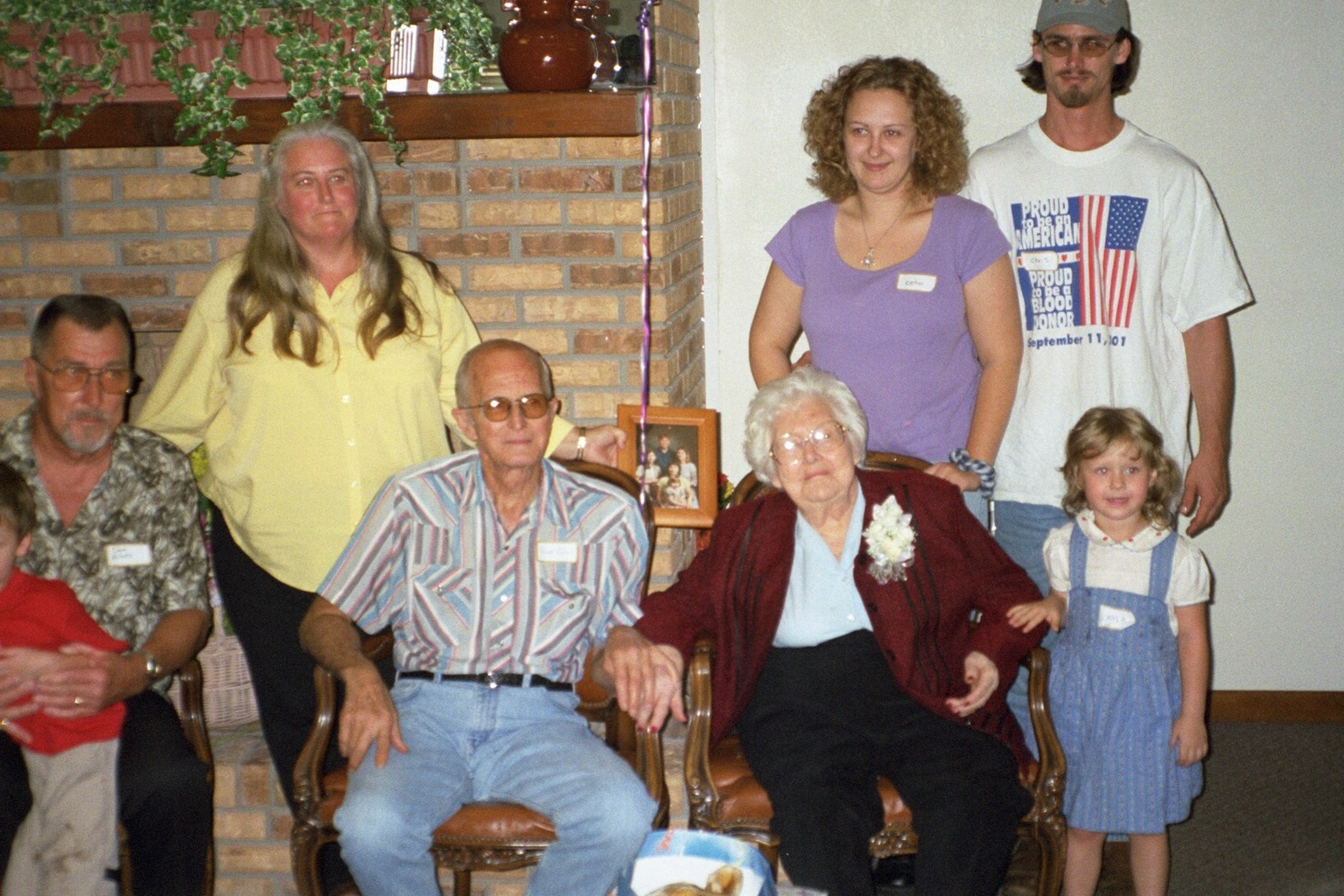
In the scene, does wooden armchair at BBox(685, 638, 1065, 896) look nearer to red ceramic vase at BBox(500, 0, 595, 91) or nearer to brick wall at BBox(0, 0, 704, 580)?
brick wall at BBox(0, 0, 704, 580)

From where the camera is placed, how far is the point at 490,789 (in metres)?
2.53

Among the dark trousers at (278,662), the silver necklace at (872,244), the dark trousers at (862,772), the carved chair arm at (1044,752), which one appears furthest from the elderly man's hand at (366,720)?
the silver necklace at (872,244)

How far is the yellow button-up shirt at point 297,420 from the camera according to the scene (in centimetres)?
282

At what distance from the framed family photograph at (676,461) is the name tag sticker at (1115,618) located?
38.5 inches

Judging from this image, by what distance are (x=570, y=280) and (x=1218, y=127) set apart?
2033 mm

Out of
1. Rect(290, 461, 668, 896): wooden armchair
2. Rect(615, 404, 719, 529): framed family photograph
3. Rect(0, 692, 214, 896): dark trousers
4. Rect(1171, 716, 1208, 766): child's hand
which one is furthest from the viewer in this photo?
Rect(615, 404, 719, 529): framed family photograph

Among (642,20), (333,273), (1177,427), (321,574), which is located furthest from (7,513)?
(1177,427)

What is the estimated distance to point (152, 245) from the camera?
333cm

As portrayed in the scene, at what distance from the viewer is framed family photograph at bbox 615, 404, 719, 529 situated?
10.6 ft

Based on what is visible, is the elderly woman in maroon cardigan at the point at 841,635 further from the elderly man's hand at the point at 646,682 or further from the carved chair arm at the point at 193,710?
the carved chair arm at the point at 193,710

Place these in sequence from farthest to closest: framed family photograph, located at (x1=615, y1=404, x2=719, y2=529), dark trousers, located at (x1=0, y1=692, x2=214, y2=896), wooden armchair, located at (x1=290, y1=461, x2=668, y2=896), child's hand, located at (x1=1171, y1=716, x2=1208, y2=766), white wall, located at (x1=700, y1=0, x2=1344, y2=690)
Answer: white wall, located at (x1=700, y1=0, x2=1344, y2=690), framed family photograph, located at (x1=615, y1=404, x2=719, y2=529), child's hand, located at (x1=1171, y1=716, x2=1208, y2=766), dark trousers, located at (x1=0, y1=692, x2=214, y2=896), wooden armchair, located at (x1=290, y1=461, x2=668, y2=896)

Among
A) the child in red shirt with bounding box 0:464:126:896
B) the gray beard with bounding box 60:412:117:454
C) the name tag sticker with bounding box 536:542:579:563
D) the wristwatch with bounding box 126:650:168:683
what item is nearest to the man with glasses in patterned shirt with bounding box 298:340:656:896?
the name tag sticker with bounding box 536:542:579:563

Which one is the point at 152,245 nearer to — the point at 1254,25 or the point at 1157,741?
the point at 1157,741

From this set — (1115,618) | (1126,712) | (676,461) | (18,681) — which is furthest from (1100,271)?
(18,681)
